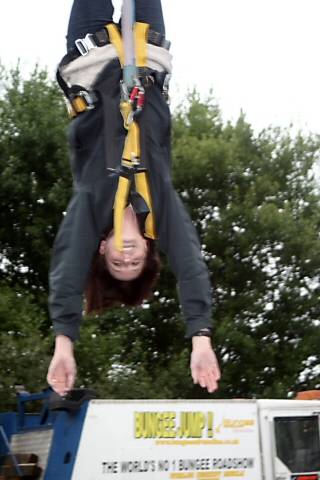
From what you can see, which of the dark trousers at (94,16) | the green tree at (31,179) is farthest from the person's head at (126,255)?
the green tree at (31,179)

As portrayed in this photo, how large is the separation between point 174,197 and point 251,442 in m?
9.55

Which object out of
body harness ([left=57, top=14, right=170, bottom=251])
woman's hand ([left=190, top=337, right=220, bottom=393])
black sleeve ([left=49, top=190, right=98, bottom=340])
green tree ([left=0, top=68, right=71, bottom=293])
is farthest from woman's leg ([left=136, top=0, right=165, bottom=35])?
green tree ([left=0, top=68, right=71, bottom=293])

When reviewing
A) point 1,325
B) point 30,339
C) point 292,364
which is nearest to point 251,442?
point 30,339

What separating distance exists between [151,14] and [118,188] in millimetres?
1106

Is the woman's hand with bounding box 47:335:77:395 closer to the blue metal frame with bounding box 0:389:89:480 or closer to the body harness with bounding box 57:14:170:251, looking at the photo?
the body harness with bounding box 57:14:170:251

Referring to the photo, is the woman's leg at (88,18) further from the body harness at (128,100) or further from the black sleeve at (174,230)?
the black sleeve at (174,230)

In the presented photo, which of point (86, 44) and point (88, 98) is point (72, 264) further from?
point (86, 44)

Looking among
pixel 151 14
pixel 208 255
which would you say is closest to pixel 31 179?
pixel 208 255

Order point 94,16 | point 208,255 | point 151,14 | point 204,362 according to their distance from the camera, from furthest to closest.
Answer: point 208,255 < point 151,14 < point 94,16 < point 204,362

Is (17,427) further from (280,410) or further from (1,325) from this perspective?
(1,325)

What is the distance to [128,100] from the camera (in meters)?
5.33

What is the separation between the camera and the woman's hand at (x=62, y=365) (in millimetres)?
5223

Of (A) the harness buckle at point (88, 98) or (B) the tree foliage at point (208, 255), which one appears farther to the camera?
(B) the tree foliage at point (208, 255)

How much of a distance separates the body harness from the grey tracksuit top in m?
0.04
